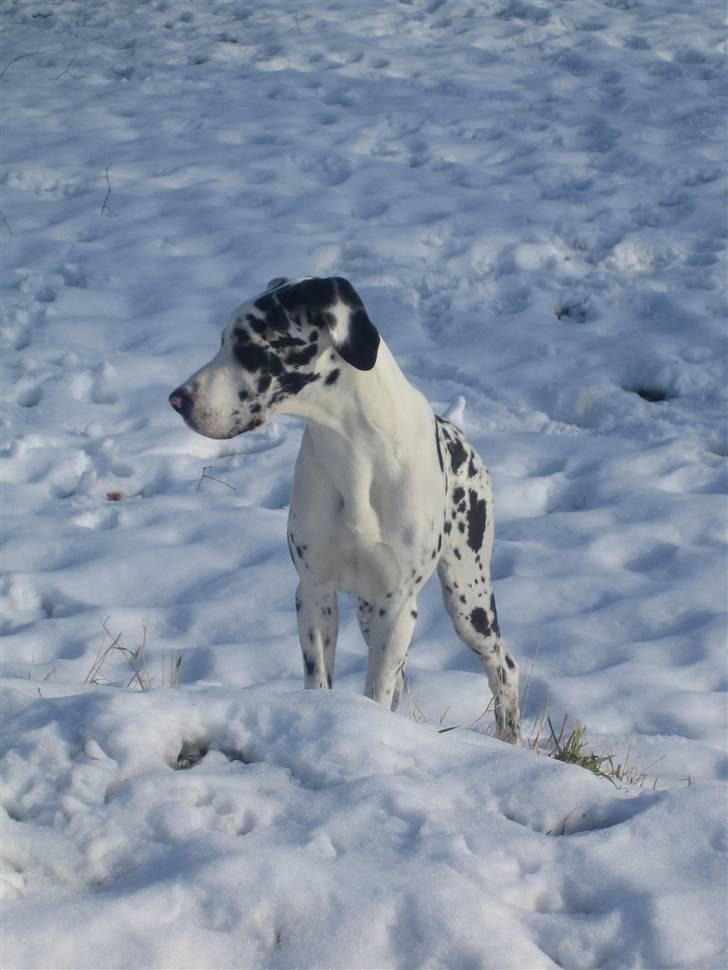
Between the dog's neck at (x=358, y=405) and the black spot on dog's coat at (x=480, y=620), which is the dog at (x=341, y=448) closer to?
the dog's neck at (x=358, y=405)

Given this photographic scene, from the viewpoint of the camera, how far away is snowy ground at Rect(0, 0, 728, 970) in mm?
2244

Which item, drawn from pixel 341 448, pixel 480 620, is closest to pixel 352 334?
pixel 341 448

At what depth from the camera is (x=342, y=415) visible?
10.9 feet

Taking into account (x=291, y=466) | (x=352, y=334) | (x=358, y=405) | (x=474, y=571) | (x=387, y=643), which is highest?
(x=352, y=334)

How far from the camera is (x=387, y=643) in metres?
3.61

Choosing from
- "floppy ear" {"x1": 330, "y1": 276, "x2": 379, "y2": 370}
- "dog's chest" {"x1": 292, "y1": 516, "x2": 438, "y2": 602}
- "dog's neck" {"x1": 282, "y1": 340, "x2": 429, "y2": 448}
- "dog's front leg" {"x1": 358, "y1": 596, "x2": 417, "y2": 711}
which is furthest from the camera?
"dog's front leg" {"x1": 358, "y1": 596, "x2": 417, "y2": 711}

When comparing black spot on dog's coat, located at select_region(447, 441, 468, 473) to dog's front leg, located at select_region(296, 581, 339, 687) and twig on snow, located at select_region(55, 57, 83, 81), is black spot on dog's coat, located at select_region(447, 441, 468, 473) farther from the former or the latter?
twig on snow, located at select_region(55, 57, 83, 81)

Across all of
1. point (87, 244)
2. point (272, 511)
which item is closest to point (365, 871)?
point (272, 511)

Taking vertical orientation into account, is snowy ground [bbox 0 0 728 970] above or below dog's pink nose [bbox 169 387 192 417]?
below

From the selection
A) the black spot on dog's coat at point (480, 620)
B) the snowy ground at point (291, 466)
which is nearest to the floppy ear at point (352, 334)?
the snowy ground at point (291, 466)

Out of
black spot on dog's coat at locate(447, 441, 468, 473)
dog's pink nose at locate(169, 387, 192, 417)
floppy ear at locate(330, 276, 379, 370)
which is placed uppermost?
floppy ear at locate(330, 276, 379, 370)

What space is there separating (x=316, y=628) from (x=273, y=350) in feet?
3.35

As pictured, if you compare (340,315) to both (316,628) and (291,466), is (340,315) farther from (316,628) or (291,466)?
(291,466)

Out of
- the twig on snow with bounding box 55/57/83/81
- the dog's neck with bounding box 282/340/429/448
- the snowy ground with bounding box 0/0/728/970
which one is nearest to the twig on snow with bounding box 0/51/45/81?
the snowy ground with bounding box 0/0/728/970
